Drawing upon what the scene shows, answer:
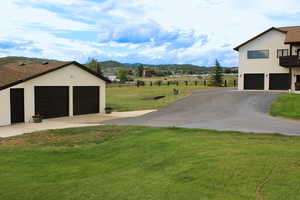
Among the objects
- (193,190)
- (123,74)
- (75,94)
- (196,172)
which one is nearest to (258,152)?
(196,172)

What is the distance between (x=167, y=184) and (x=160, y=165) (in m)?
1.59

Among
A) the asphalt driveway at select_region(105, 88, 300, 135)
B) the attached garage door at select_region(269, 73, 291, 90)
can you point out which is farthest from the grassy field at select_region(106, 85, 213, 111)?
the attached garage door at select_region(269, 73, 291, 90)

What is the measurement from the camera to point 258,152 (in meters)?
8.44

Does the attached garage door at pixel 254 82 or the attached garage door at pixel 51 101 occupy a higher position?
the attached garage door at pixel 254 82

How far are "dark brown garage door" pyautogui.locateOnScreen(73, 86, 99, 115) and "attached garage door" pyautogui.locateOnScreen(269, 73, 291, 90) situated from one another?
2250cm

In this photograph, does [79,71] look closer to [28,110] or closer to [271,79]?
[28,110]

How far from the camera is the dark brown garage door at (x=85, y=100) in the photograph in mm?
23734

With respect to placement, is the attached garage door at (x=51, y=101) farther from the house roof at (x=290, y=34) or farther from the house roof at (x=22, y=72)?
the house roof at (x=290, y=34)

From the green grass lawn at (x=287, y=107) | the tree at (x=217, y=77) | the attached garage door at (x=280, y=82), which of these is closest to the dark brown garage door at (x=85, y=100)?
the green grass lawn at (x=287, y=107)

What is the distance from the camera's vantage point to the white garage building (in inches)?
763

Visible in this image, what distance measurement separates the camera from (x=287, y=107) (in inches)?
912

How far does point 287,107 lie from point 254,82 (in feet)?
50.7

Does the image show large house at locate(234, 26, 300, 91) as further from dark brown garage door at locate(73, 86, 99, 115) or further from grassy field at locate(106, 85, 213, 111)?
dark brown garage door at locate(73, 86, 99, 115)

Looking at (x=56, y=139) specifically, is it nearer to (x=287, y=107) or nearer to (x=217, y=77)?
(x=287, y=107)
